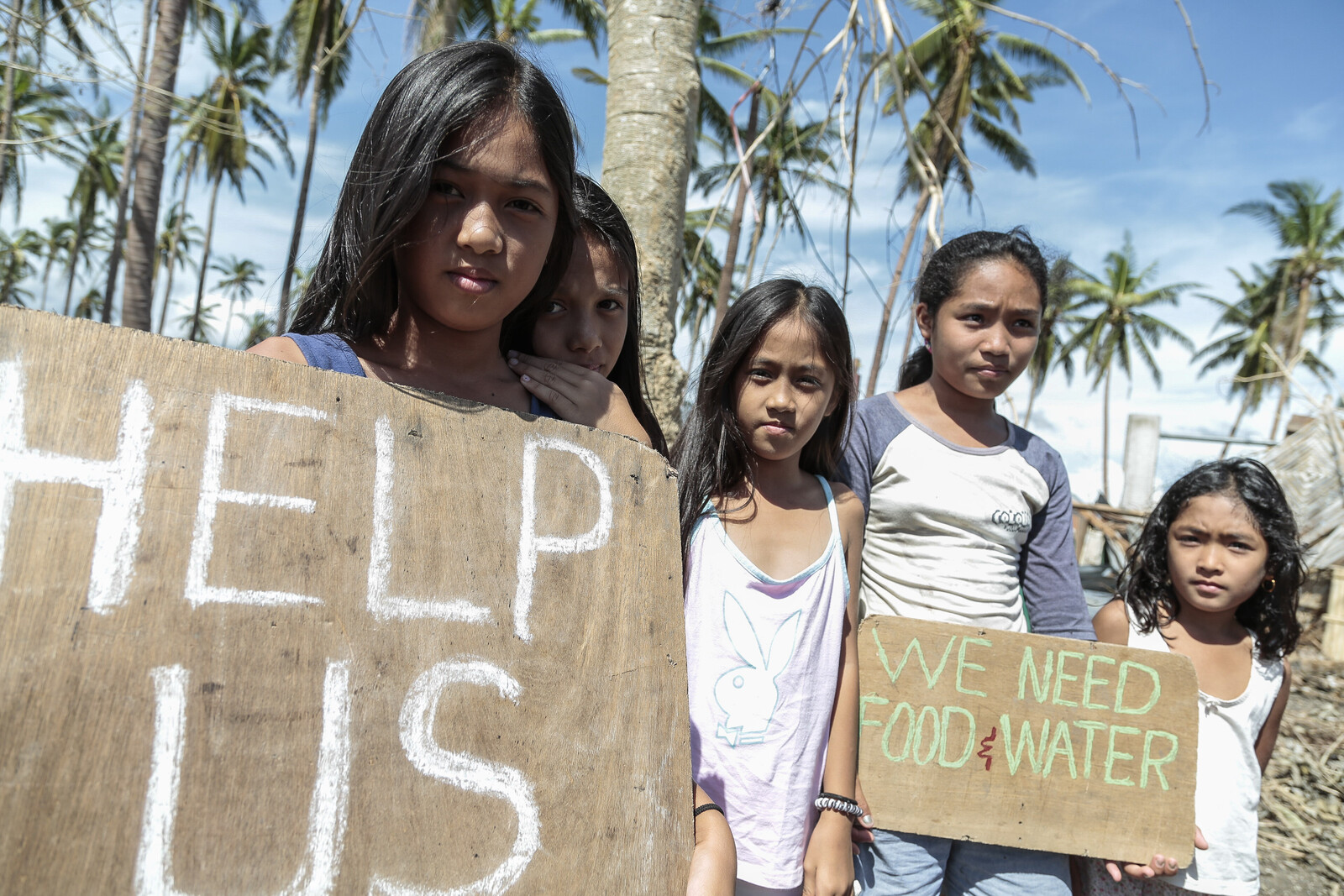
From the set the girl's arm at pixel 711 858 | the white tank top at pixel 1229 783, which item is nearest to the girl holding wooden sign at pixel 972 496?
the white tank top at pixel 1229 783

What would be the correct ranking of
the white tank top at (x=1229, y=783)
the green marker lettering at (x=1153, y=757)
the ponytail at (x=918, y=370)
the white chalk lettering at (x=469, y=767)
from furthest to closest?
the ponytail at (x=918, y=370) → the white tank top at (x=1229, y=783) → the green marker lettering at (x=1153, y=757) → the white chalk lettering at (x=469, y=767)

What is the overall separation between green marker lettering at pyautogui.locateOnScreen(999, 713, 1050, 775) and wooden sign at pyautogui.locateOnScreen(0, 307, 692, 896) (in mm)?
978

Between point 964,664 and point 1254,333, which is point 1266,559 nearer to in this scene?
point 964,664

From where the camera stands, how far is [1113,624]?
249 centimetres

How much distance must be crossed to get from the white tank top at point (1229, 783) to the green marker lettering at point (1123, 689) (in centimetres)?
33

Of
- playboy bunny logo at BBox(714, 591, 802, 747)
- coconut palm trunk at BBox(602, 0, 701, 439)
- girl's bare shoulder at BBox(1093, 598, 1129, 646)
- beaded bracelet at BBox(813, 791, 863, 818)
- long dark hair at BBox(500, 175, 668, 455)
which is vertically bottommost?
beaded bracelet at BBox(813, 791, 863, 818)

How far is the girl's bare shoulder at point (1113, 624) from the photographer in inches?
96.8

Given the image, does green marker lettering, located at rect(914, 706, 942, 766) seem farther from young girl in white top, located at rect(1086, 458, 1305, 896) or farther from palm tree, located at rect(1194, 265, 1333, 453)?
palm tree, located at rect(1194, 265, 1333, 453)

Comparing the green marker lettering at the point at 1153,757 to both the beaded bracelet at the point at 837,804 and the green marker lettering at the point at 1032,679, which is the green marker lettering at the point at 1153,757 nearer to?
the green marker lettering at the point at 1032,679

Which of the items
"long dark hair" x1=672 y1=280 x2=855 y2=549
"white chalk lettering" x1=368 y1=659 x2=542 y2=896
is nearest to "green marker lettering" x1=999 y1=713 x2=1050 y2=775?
"long dark hair" x1=672 y1=280 x2=855 y2=549

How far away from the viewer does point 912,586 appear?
208cm

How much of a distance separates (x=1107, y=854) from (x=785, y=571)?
3.40ft

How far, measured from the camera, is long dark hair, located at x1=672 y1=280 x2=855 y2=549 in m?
1.89

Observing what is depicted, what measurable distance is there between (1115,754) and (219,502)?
1.95 m
